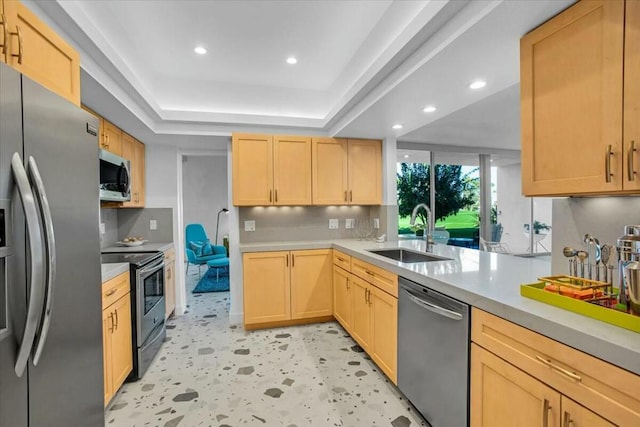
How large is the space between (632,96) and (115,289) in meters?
2.90

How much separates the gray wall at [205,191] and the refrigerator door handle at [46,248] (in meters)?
6.80

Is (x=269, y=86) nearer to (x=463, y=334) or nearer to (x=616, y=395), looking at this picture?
(x=463, y=334)

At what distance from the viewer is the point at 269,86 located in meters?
3.38

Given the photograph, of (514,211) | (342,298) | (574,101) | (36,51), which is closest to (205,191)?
(342,298)

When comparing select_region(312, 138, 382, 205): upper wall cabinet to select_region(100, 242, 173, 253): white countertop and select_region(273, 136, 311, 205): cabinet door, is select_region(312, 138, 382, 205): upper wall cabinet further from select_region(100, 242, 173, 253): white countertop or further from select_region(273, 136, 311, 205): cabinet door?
select_region(100, 242, 173, 253): white countertop

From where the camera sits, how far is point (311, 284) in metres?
3.51

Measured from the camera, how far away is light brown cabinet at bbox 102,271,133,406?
77.8 inches

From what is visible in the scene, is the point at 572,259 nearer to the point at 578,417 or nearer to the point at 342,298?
the point at 578,417

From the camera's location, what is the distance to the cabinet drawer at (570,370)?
889 mm

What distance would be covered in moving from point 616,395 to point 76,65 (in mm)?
2622

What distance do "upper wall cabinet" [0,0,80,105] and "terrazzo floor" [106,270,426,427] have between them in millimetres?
2003

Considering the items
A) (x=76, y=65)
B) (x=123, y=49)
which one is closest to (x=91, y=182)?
(x=76, y=65)

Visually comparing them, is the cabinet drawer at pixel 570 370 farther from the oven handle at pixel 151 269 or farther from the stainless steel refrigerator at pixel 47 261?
the oven handle at pixel 151 269

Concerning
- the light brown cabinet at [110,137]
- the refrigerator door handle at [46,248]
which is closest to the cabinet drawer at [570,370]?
the refrigerator door handle at [46,248]
